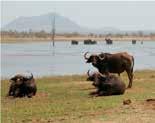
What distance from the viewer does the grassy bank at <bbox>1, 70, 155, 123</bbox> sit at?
1087cm

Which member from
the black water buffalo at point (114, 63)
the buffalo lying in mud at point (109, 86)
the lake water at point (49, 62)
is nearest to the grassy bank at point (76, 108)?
the buffalo lying in mud at point (109, 86)

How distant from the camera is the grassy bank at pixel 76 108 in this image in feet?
35.7

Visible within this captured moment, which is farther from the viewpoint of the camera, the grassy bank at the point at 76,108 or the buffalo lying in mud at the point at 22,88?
the buffalo lying in mud at the point at 22,88

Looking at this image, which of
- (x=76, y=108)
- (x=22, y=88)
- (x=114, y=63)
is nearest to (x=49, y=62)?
(x=114, y=63)

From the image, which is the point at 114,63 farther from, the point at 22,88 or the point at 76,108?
the point at 76,108

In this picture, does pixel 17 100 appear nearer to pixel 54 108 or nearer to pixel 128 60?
pixel 54 108

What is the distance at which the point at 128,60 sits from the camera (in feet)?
61.8

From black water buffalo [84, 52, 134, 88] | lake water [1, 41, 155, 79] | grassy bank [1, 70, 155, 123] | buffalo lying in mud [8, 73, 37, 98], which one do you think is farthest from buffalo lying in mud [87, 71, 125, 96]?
lake water [1, 41, 155, 79]

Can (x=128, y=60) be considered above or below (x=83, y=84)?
above

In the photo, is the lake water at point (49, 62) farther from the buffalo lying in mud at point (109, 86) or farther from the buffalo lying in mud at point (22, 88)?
the buffalo lying in mud at point (109, 86)

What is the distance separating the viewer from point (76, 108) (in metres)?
12.5

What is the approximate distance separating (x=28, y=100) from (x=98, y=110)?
3377 millimetres

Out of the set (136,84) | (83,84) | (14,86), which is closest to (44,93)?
(14,86)

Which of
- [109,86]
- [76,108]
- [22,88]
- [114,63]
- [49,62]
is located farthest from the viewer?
[49,62]
